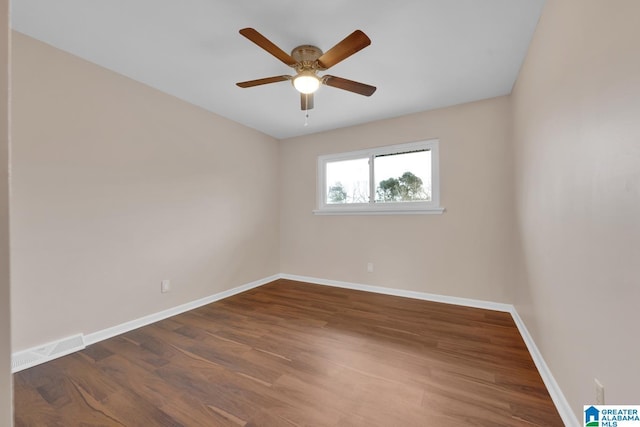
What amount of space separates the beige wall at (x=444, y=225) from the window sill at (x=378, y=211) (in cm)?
6

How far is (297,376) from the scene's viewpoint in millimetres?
1640

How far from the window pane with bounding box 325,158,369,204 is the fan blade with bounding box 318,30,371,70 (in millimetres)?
1934

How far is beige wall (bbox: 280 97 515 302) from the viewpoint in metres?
2.70

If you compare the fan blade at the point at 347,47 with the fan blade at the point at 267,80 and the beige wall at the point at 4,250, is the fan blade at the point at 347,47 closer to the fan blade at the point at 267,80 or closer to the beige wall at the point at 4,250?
the fan blade at the point at 267,80

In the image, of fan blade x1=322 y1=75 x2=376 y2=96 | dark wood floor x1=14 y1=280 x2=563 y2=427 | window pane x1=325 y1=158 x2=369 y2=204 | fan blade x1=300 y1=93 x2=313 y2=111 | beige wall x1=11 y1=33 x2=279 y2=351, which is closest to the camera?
dark wood floor x1=14 y1=280 x2=563 y2=427

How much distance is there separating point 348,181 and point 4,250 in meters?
3.43

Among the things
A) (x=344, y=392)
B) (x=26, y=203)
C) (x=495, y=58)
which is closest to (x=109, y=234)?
(x=26, y=203)

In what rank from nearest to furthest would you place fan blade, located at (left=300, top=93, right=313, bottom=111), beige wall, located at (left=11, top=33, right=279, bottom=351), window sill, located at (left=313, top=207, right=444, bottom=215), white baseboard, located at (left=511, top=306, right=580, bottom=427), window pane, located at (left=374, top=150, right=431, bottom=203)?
white baseboard, located at (left=511, top=306, right=580, bottom=427) → beige wall, located at (left=11, top=33, right=279, bottom=351) → fan blade, located at (left=300, top=93, right=313, bottom=111) → window sill, located at (left=313, top=207, right=444, bottom=215) → window pane, located at (left=374, top=150, right=431, bottom=203)

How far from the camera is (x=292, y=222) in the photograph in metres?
4.08

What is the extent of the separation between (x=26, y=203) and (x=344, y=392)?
251 cm

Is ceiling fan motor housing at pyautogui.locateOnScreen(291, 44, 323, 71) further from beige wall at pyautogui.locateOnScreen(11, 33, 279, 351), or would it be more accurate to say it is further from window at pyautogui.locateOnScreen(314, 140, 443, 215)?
window at pyautogui.locateOnScreen(314, 140, 443, 215)

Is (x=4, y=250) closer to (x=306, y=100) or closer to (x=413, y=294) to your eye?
(x=306, y=100)

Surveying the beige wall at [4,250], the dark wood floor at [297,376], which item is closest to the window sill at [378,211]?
the dark wood floor at [297,376]

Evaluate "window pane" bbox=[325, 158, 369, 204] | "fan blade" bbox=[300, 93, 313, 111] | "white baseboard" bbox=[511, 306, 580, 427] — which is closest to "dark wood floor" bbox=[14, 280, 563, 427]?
"white baseboard" bbox=[511, 306, 580, 427]
